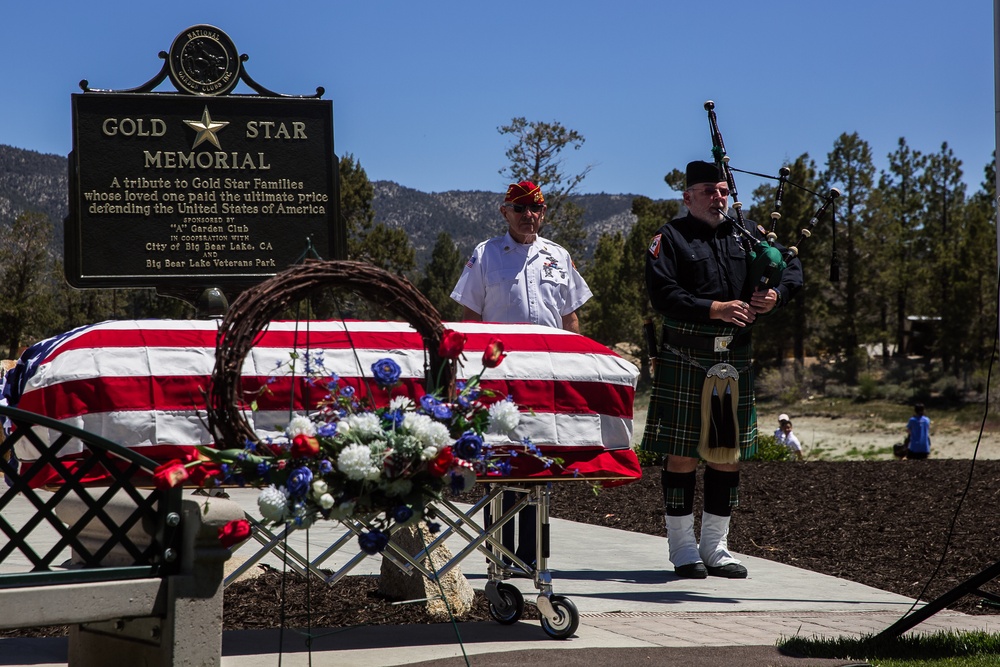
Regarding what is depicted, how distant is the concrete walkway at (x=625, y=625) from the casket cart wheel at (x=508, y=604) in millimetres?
46

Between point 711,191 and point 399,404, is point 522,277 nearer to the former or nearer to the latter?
point 711,191

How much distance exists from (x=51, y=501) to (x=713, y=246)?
4.26 meters

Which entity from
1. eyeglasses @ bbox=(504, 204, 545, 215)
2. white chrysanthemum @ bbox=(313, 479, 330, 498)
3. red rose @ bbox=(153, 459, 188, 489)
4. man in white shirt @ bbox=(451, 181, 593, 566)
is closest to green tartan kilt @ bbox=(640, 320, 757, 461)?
man in white shirt @ bbox=(451, 181, 593, 566)

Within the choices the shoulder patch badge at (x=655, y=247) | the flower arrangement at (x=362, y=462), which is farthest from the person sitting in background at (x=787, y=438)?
the flower arrangement at (x=362, y=462)

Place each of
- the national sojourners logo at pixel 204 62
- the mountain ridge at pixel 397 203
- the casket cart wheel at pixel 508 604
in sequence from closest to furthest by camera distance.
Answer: the casket cart wheel at pixel 508 604
the national sojourners logo at pixel 204 62
the mountain ridge at pixel 397 203

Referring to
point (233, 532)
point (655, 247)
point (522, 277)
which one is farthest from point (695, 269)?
point (233, 532)

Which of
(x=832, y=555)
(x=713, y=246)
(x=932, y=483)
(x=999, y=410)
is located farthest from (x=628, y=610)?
(x=999, y=410)

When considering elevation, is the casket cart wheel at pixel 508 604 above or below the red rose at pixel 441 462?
below

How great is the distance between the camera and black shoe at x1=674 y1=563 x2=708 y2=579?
682 centimetres

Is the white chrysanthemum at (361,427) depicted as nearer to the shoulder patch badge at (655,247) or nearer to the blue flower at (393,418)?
the blue flower at (393,418)

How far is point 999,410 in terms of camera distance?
1561 inches

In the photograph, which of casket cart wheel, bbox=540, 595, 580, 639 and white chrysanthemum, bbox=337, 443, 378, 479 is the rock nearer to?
casket cart wheel, bbox=540, 595, 580, 639

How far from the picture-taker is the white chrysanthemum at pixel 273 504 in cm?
326

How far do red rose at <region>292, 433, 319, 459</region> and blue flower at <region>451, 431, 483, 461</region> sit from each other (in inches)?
17.4
